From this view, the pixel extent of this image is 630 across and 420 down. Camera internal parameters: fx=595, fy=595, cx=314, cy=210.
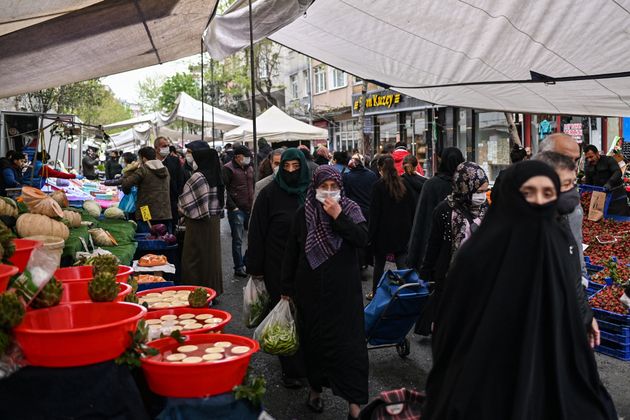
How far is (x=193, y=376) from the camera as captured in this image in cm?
278

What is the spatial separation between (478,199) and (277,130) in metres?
13.6

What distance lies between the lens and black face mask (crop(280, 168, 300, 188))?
4.98 meters

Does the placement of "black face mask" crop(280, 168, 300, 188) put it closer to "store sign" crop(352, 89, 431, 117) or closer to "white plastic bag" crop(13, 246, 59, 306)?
"white plastic bag" crop(13, 246, 59, 306)

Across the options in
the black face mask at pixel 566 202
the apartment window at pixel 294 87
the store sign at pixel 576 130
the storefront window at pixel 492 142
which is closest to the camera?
the black face mask at pixel 566 202

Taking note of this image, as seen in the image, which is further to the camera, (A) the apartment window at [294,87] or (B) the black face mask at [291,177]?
(A) the apartment window at [294,87]

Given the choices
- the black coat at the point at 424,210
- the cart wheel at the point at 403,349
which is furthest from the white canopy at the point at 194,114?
the cart wheel at the point at 403,349

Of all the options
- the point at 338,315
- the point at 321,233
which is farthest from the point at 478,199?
the point at 338,315

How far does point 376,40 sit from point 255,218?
9.45ft

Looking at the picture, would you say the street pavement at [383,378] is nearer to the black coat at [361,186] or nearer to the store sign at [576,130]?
the black coat at [361,186]

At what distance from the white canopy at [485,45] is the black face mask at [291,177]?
1.91 metres

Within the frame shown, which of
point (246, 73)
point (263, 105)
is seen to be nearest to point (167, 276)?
point (246, 73)

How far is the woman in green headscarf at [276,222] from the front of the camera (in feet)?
16.5

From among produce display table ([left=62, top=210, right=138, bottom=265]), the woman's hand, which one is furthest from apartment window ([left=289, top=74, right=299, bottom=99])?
the woman's hand

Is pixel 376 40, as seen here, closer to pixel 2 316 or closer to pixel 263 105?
pixel 2 316
